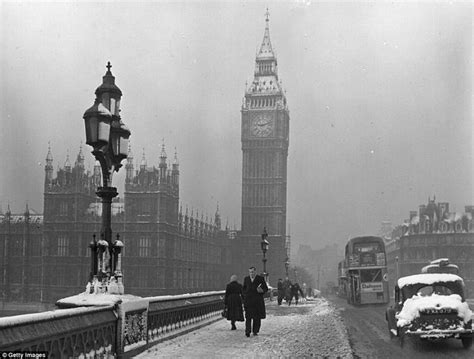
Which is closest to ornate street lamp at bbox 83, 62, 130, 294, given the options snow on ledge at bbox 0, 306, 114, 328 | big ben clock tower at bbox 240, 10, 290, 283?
snow on ledge at bbox 0, 306, 114, 328

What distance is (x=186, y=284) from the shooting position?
258 feet

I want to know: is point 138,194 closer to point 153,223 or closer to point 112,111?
point 153,223

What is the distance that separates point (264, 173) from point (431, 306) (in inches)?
3721

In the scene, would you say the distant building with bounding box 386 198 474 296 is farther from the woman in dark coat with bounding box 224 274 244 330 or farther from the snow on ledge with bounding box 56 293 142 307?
the snow on ledge with bounding box 56 293 142 307

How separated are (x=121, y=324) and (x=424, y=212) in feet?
306

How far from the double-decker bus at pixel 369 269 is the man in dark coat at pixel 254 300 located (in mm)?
19536

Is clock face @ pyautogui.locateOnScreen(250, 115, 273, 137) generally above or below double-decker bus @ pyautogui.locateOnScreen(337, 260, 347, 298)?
above

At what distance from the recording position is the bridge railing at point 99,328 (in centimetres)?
674

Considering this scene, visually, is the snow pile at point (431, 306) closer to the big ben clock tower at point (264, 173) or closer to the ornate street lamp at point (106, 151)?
the ornate street lamp at point (106, 151)

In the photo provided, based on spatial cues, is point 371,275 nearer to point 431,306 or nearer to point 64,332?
point 431,306

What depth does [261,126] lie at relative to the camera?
108125 millimetres

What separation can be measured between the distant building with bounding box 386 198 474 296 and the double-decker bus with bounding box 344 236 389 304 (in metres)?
59.9

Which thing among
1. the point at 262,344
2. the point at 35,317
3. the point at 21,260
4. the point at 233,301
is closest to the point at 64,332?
the point at 35,317

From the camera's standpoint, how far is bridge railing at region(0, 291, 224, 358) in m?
6.74
